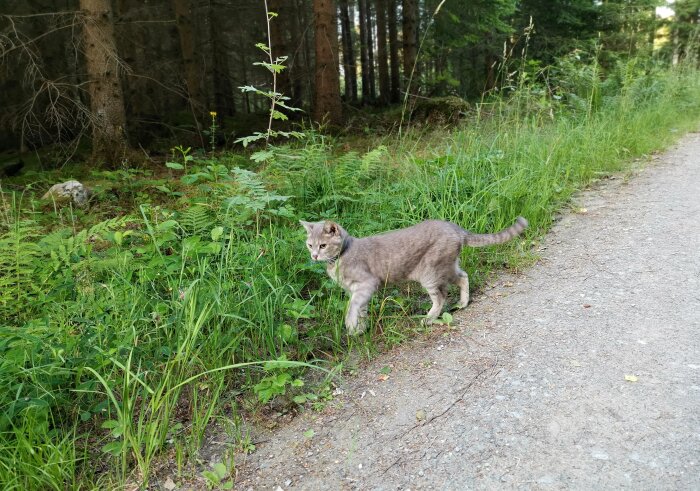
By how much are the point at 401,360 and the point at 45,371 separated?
227cm

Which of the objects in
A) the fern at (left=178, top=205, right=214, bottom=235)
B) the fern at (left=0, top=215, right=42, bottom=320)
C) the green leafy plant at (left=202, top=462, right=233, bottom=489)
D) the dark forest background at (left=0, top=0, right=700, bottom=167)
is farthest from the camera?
the dark forest background at (left=0, top=0, right=700, bottom=167)

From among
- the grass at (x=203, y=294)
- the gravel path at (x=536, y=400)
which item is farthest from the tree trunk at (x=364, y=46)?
the gravel path at (x=536, y=400)

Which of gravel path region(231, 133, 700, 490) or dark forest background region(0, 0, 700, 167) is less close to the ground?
dark forest background region(0, 0, 700, 167)

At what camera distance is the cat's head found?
4002mm

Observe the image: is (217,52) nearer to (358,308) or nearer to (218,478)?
(358,308)

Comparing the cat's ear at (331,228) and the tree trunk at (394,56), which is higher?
the tree trunk at (394,56)

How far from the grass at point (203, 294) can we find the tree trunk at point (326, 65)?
4823mm

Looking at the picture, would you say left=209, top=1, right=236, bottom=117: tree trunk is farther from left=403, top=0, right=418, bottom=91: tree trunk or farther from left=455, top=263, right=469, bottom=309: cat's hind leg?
left=455, top=263, right=469, bottom=309: cat's hind leg

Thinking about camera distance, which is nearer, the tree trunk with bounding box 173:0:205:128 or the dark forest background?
the dark forest background

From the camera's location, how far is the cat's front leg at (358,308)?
3.63 meters

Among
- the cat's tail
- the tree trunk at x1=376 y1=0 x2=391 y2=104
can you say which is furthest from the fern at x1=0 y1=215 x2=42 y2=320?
the tree trunk at x1=376 y1=0 x2=391 y2=104

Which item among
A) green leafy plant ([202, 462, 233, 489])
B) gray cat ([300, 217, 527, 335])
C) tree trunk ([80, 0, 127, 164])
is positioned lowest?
green leafy plant ([202, 462, 233, 489])

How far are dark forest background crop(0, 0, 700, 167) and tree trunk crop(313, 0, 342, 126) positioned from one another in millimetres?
31

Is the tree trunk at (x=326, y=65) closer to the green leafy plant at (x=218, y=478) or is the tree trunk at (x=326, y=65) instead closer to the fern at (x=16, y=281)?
the fern at (x=16, y=281)
